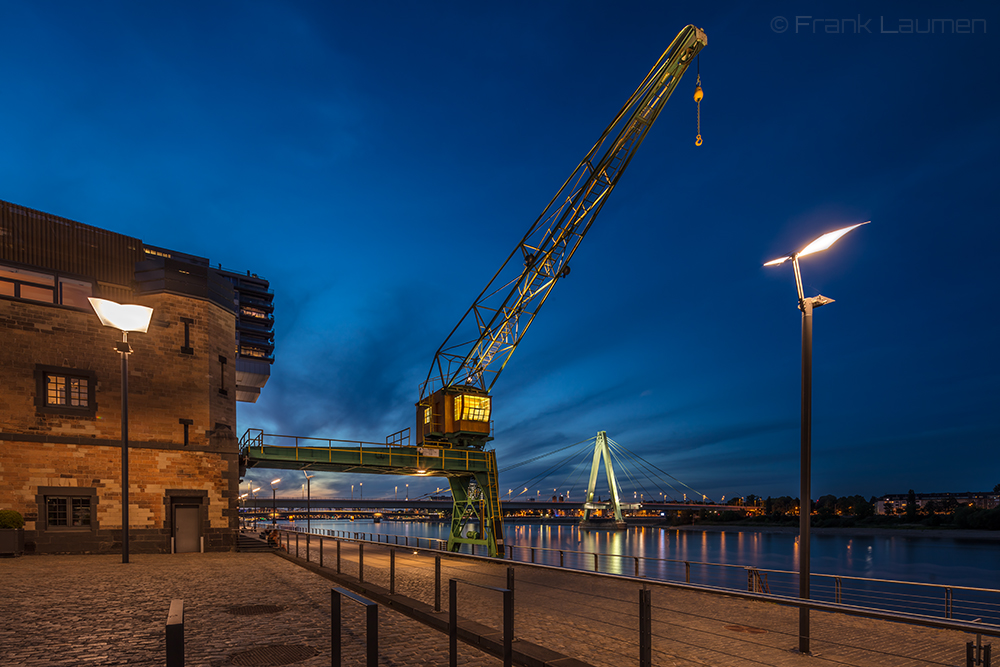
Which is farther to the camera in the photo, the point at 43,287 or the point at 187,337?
the point at 187,337

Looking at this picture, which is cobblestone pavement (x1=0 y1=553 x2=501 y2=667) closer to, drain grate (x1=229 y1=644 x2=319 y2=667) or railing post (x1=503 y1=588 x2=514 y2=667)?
drain grate (x1=229 y1=644 x2=319 y2=667)

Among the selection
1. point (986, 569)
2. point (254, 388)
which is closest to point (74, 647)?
point (986, 569)

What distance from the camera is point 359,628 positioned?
9266 millimetres

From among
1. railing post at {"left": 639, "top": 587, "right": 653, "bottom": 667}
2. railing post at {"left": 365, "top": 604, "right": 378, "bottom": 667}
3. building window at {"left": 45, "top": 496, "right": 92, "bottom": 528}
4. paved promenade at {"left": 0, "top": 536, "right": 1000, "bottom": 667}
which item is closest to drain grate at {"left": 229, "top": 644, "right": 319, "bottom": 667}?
paved promenade at {"left": 0, "top": 536, "right": 1000, "bottom": 667}

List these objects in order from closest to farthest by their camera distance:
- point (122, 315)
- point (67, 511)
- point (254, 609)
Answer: point (254, 609) < point (122, 315) < point (67, 511)

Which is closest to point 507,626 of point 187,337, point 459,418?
point 187,337

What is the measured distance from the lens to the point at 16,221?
78.0ft

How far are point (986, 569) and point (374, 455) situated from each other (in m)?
57.5

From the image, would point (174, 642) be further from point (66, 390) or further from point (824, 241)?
point (66, 390)

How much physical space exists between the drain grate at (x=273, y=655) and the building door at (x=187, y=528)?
19.9 metres

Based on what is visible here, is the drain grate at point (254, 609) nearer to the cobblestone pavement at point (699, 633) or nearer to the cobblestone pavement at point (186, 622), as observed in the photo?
the cobblestone pavement at point (186, 622)

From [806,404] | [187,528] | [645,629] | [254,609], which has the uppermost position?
[806,404]

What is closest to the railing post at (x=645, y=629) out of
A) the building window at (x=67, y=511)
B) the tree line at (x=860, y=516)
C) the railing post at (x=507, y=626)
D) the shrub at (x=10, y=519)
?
the railing post at (x=507, y=626)

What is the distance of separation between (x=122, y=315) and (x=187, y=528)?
13375 millimetres
